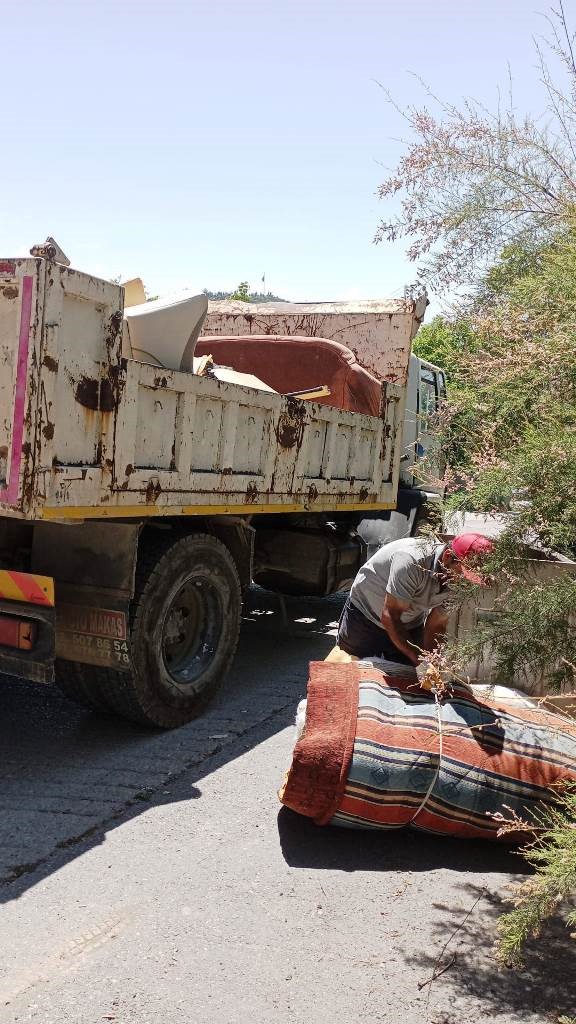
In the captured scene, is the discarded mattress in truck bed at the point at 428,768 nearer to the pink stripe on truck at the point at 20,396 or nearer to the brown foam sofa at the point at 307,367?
the pink stripe on truck at the point at 20,396

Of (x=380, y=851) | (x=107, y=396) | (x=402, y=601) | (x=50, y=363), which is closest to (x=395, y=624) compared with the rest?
(x=402, y=601)

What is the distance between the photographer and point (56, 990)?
8.51 ft

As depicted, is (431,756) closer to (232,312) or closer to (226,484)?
(226,484)

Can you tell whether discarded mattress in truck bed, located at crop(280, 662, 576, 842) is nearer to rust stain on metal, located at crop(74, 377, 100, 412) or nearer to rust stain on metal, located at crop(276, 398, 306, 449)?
rust stain on metal, located at crop(74, 377, 100, 412)

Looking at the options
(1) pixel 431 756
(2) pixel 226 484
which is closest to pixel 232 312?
(2) pixel 226 484

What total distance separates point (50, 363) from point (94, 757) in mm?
1937

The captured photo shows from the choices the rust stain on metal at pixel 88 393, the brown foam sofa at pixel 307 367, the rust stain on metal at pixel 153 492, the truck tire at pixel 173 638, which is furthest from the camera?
the brown foam sofa at pixel 307 367

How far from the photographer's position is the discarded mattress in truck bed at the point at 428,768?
3.54 meters

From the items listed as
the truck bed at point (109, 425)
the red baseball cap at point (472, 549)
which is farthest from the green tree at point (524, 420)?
the truck bed at point (109, 425)

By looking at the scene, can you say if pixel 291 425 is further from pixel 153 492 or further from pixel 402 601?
pixel 402 601

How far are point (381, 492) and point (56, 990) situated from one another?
4923 millimetres

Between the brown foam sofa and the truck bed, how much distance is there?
3.46ft

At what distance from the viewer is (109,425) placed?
13.5 feet

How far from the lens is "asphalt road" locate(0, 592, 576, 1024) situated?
262 cm
